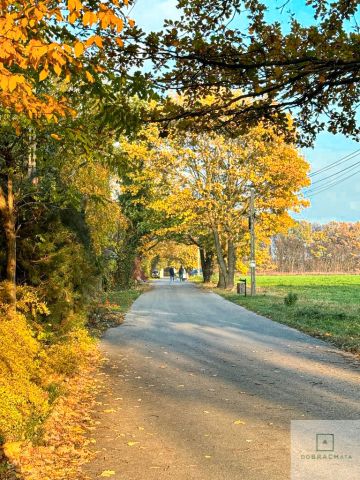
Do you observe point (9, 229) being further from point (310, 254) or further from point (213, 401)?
point (310, 254)

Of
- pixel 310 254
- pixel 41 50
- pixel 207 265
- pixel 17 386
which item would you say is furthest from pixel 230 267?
pixel 310 254

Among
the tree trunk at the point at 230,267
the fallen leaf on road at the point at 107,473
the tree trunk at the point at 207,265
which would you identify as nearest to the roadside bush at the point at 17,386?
the fallen leaf on road at the point at 107,473

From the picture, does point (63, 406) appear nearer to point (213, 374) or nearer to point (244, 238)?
point (213, 374)

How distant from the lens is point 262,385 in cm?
721

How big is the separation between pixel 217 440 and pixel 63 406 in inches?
82.7

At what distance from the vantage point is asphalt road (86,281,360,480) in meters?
→ 4.35

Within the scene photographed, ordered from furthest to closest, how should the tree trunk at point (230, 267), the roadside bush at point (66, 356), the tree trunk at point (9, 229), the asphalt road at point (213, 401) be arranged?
the tree trunk at point (230, 267) < the tree trunk at point (9, 229) < the roadside bush at point (66, 356) < the asphalt road at point (213, 401)

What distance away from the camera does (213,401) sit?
6398 millimetres

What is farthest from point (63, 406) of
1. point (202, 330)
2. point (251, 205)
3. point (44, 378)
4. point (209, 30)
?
point (251, 205)

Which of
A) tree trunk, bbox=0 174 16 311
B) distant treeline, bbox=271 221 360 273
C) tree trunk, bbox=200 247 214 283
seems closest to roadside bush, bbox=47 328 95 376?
tree trunk, bbox=0 174 16 311

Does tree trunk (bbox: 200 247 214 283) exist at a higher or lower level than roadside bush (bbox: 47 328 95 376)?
higher

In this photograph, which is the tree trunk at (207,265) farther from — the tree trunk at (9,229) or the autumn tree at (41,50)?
the autumn tree at (41,50)

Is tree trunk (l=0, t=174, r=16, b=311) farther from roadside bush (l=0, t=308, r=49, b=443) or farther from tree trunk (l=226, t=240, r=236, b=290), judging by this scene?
tree trunk (l=226, t=240, r=236, b=290)

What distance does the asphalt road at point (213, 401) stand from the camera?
14.3 feet
